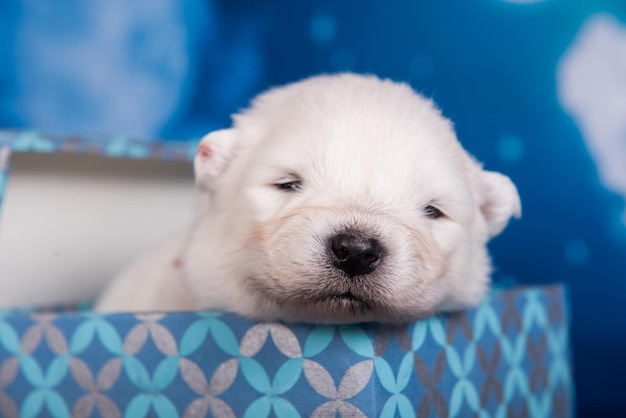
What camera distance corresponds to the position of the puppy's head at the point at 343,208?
155 centimetres

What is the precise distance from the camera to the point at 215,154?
199 cm

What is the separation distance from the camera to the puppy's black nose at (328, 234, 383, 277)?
4.97 feet

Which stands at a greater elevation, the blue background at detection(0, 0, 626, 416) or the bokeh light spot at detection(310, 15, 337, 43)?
the bokeh light spot at detection(310, 15, 337, 43)

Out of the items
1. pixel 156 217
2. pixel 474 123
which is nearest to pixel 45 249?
pixel 156 217

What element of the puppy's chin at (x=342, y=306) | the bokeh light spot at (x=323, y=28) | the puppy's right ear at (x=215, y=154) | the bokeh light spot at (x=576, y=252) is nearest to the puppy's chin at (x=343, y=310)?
the puppy's chin at (x=342, y=306)

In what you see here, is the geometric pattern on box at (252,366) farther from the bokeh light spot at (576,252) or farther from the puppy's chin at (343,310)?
the bokeh light spot at (576,252)

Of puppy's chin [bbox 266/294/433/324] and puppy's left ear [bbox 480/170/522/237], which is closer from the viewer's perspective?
puppy's chin [bbox 266/294/433/324]

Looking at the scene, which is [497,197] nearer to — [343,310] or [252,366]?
[343,310]

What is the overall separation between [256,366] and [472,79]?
7.03 ft

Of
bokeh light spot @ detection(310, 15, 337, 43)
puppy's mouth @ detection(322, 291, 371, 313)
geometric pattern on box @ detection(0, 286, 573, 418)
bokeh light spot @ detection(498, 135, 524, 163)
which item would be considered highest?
bokeh light spot @ detection(310, 15, 337, 43)

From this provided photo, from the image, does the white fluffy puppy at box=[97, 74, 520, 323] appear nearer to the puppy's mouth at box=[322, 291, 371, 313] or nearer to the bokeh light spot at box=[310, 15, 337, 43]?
the puppy's mouth at box=[322, 291, 371, 313]

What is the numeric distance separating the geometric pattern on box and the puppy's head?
0.21ft

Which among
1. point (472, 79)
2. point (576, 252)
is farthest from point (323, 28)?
point (576, 252)

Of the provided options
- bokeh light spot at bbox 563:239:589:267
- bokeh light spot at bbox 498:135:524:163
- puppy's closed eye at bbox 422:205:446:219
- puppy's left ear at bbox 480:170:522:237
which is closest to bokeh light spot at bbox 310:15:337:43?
bokeh light spot at bbox 498:135:524:163
